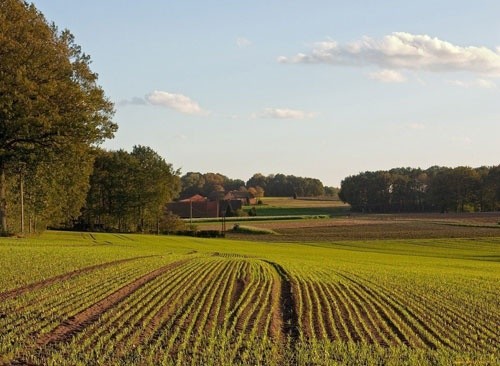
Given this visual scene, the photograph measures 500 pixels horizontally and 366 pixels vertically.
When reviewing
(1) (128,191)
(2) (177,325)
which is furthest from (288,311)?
(1) (128,191)

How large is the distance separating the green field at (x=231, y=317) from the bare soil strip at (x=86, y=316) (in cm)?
3

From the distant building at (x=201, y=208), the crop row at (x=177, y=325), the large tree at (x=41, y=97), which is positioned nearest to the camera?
the crop row at (x=177, y=325)

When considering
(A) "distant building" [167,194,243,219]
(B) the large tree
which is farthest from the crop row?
(A) "distant building" [167,194,243,219]

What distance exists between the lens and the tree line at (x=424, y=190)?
5930 inches

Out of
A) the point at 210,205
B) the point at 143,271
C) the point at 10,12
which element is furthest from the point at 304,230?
the point at 143,271

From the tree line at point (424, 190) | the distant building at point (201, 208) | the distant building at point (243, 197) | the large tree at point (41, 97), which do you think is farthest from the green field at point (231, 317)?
the distant building at point (243, 197)

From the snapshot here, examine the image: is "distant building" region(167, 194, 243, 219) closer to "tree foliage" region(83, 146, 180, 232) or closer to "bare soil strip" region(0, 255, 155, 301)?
"tree foliage" region(83, 146, 180, 232)

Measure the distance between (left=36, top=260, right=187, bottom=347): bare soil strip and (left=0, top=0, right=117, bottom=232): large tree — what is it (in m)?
22.9

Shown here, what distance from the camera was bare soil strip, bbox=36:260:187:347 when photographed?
1144 cm

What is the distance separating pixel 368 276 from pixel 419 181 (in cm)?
16234

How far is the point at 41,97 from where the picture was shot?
37.9 metres

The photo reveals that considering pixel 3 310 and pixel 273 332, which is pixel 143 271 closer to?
pixel 3 310

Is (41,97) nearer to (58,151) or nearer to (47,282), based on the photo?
(58,151)

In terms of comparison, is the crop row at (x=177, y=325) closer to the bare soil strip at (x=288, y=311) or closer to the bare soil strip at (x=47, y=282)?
the bare soil strip at (x=288, y=311)
